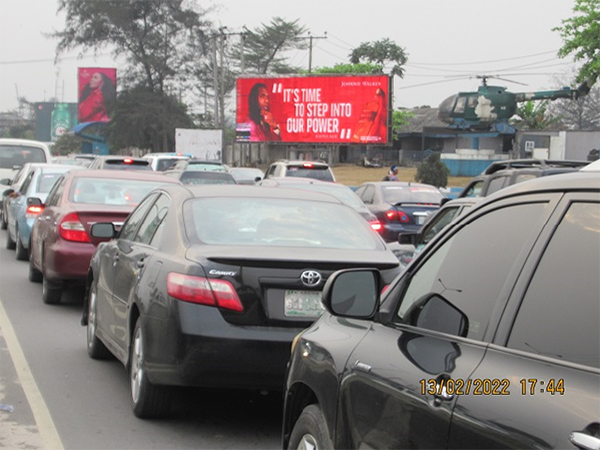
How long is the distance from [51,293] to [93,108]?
7350cm

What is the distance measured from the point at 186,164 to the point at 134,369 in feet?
80.0

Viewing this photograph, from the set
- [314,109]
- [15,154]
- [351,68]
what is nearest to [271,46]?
[351,68]

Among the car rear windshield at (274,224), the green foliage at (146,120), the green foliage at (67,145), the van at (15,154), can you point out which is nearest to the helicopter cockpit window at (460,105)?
the green foliage at (146,120)

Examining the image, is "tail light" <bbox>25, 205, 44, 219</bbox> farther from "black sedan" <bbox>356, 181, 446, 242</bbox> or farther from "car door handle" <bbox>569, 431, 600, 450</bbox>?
"car door handle" <bbox>569, 431, 600, 450</bbox>

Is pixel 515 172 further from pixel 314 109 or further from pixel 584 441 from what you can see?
pixel 314 109

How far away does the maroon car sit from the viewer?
11.7m

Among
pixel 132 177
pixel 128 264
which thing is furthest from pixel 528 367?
pixel 132 177

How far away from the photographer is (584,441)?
2381 millimetres

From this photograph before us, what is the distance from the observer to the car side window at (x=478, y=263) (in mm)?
3139

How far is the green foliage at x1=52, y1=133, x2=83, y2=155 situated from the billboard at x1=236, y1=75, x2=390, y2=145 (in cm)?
5801

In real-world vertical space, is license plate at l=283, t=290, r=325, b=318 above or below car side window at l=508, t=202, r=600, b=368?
below

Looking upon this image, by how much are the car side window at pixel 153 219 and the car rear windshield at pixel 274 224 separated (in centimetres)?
37

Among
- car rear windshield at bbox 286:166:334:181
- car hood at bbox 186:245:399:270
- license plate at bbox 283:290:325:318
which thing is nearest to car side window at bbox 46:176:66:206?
car hood at bbox 186:245:399:270

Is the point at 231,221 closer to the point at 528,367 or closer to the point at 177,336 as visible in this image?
the point at 177,336
